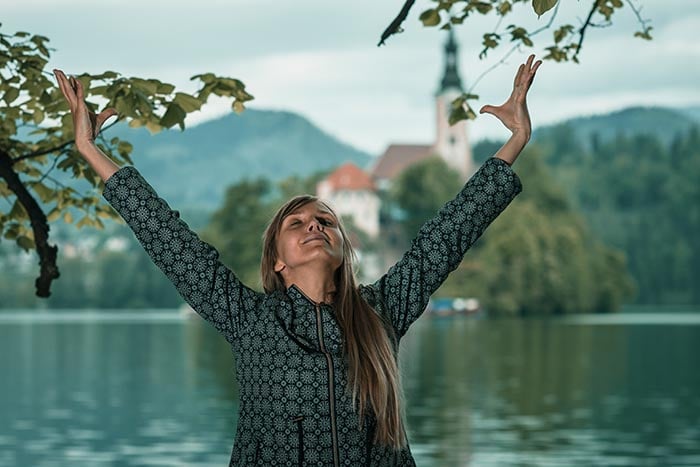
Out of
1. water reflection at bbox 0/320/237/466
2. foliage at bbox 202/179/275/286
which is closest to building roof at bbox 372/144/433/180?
foliage at bbox 202/179/275/286

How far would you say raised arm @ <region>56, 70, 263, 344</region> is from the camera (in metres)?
3.81

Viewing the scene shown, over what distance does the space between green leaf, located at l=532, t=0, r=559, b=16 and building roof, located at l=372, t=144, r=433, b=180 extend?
151 m

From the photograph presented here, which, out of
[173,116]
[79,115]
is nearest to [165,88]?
[173,116]

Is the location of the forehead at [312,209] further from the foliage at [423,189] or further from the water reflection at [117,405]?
the foliage at [423,189]

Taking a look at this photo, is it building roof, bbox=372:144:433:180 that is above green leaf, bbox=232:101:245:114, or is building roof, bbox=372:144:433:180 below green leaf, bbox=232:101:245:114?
above

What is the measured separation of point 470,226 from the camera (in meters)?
3.98

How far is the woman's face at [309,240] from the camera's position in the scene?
12.7 feet

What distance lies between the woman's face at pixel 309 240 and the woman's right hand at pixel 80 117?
1.74 feet

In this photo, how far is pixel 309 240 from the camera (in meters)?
3.88

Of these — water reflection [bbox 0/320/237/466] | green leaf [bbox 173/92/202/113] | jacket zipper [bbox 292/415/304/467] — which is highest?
green leaf [bbox 173/92/202/113]

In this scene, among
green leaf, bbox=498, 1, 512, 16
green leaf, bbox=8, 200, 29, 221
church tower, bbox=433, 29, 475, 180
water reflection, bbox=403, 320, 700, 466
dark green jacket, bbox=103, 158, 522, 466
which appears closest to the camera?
dark green jacket, bbox=103, 158, 522, 466

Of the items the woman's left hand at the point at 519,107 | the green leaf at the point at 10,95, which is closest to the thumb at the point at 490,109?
the woman's left hand at the point at 519,107

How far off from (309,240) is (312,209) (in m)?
0.09

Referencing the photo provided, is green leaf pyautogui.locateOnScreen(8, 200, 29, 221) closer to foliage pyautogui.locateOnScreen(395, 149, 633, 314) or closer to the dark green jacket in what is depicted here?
the dark green jacket
